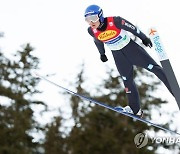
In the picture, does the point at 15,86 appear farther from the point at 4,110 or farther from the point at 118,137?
the point at 118,137

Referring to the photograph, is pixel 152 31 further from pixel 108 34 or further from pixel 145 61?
pixel 108 34

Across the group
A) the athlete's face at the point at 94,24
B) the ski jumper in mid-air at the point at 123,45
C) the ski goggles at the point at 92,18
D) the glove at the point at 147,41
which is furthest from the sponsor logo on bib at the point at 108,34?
the glove at the point at 147,41

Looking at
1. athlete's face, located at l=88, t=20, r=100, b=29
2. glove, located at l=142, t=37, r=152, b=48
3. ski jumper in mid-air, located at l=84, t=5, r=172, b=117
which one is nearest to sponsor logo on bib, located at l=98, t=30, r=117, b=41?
ski jumper in mid-air, located at l=84, t=5, r=172, b=117

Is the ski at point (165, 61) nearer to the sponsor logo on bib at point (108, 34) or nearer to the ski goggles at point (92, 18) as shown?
the sponsor logo on bib at point (108, 34)

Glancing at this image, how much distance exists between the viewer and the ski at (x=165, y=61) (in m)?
6.73

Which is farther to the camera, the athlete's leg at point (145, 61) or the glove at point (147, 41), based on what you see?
the athlete's leg at point (145, 61)

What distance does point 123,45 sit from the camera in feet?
23.5

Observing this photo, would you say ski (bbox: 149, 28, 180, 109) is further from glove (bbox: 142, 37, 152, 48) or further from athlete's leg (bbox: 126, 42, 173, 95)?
athlete's leg (bbox: 126, 42, 173, 95)

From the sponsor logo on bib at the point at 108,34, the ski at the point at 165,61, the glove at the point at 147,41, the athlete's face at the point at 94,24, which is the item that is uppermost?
the athlete's face at the point at 94,24

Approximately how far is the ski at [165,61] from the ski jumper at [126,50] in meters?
0.17

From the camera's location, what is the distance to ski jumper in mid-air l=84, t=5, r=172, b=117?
6.80 metres

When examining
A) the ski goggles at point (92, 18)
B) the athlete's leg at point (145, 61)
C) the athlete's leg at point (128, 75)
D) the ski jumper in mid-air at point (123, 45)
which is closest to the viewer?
the ski goggles at point (92, 18)

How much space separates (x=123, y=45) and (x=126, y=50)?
10cm

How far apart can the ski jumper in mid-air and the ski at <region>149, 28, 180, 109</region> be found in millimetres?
117
